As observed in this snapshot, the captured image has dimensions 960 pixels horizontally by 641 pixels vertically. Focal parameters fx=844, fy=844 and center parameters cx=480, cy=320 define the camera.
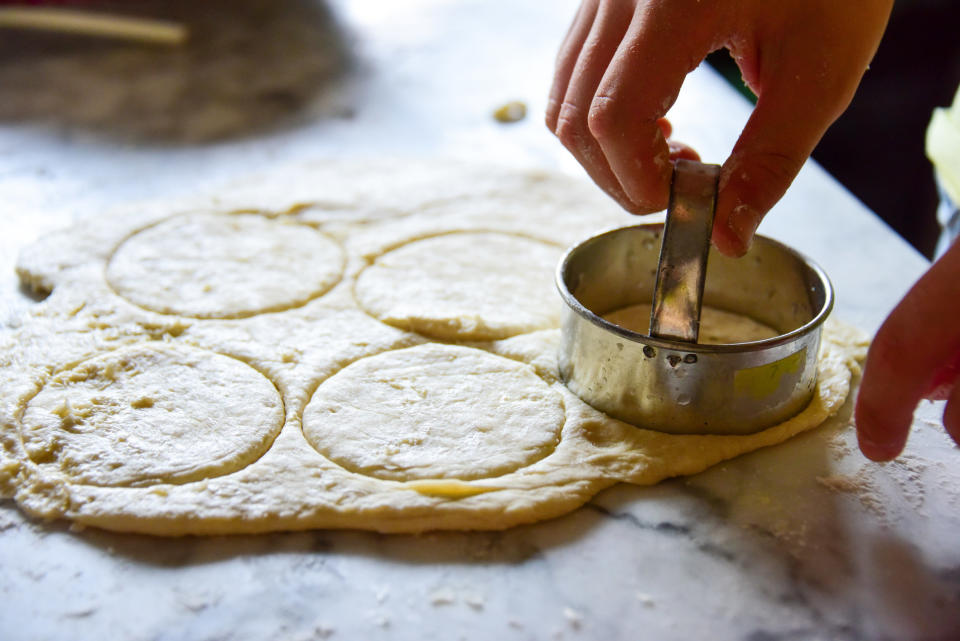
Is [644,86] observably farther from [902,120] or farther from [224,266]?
[902,120]

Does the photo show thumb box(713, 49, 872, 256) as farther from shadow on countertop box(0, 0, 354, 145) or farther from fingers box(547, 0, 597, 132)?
shadow on countertop box(0, 0, 354, 145)

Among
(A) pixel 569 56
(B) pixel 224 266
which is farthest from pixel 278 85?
(A) pixel 569 56

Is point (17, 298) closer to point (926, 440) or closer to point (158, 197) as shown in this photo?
point (158, 197)

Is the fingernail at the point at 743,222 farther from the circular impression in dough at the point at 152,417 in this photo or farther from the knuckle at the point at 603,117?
the circular impression in dough at the point at 152,417

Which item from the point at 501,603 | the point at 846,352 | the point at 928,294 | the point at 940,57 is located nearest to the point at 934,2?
the point at 940,57

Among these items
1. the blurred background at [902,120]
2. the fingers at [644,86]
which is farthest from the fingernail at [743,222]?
the blurred background at [902,120]

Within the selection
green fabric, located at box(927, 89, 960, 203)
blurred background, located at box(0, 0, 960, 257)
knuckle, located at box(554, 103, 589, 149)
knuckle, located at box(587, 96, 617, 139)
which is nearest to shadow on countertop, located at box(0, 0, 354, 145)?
blurred background, located at box(0, 0, 960, 257)
